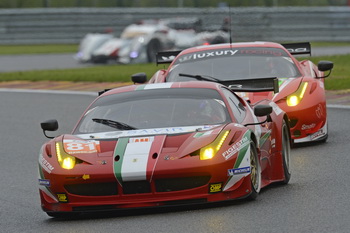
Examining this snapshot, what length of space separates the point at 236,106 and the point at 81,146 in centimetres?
163

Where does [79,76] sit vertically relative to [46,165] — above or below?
below

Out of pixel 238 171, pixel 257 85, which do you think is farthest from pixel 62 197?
pixel 257 85

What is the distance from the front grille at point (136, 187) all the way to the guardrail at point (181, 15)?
25.0m

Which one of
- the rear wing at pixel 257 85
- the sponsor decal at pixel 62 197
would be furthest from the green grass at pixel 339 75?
the sponsor decal at pixel 62 197

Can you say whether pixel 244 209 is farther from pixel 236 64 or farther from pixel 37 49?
pixel 37 49

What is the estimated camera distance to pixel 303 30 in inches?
1358

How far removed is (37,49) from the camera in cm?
4012

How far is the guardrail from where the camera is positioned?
3400 cm

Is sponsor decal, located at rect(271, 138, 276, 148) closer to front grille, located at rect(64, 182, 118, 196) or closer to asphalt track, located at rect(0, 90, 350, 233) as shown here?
asphalt track, located at rect(0, 90, 350, 233)

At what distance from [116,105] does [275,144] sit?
1.49 metres

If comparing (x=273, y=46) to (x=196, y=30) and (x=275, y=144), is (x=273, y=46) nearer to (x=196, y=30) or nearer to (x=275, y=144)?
(x=275, y=144)

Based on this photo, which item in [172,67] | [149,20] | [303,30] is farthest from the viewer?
[149,20]

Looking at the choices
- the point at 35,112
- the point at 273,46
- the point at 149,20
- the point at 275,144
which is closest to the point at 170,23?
the point at 149,20

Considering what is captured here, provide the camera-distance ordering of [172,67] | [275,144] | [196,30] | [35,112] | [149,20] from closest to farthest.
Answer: [275,144], [172,67], [35,112], [196,30], [149,20]
